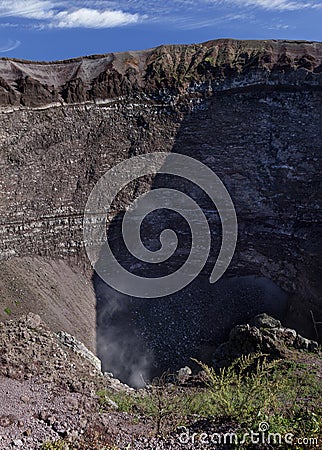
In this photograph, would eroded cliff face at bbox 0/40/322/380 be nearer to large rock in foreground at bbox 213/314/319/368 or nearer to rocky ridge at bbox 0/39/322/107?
rocky ridge at bbox 0/39/322/107

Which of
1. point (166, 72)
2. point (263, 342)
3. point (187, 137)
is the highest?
point (166, 72)

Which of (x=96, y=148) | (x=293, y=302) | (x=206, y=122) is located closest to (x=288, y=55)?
(x=206, y=122)

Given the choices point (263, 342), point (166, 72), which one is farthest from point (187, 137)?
point (263, 342)

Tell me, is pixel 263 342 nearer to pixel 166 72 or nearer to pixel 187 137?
pixel 187 137

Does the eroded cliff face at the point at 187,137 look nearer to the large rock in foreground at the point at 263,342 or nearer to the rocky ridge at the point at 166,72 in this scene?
the rocky ridge at the point at 166,72

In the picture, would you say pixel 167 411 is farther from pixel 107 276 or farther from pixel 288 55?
pixel 288 55

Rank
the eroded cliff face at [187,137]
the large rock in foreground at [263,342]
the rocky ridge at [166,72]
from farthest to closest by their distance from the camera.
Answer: the rocky ridge at [166,72], the eroded cliff face at [187,137], the large rock in foreground at [263,342]

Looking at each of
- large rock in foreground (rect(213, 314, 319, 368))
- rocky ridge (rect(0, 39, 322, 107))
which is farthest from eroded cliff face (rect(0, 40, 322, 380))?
large rock in foreground (rect(213, 314, 319, 368))

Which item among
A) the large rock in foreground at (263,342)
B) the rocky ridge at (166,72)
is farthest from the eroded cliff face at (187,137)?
the large rock in foreground at (263,342)
